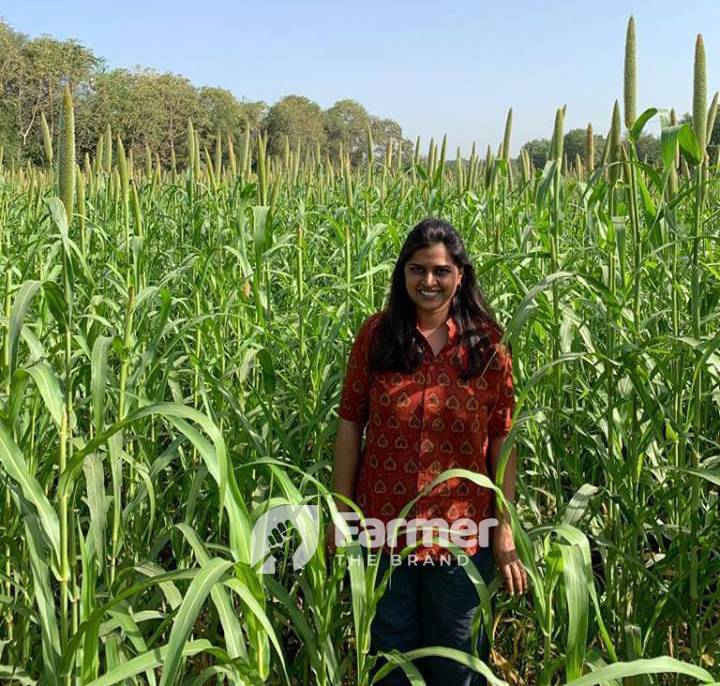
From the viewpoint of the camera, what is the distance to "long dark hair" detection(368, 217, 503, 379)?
82.4 inches

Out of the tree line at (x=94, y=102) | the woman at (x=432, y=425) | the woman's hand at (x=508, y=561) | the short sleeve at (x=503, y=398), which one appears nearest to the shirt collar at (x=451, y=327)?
the woman at (x=432, y=425)

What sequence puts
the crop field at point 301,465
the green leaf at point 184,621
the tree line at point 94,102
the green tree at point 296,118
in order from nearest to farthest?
1. the green leaf at point 184,621
2. the crop field at point 301,465
3. the tree line at point 94,102
4. the green tree at point 296,118

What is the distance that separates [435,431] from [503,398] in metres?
0.23

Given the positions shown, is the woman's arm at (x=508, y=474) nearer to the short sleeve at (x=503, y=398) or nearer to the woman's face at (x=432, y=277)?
the short sleeve at (x=503, y=398)

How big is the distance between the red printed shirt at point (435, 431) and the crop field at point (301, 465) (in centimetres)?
16

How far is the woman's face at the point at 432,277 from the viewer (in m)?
2.09

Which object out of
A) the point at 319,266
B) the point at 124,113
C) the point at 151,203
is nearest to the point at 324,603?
the point at 319,266

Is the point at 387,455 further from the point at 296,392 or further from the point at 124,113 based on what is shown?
the point at 124,113

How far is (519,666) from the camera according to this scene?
247 centimetres

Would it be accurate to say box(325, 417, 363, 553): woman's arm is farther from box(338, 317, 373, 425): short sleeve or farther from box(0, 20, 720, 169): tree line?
box(0, 20, 720, 169): tree line

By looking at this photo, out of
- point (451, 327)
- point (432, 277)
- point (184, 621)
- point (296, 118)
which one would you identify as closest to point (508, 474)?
point (451, 327)

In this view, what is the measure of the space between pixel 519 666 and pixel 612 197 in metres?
1.61

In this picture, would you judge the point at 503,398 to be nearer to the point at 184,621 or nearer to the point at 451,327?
the point at 451,327

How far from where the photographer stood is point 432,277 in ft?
6.83
